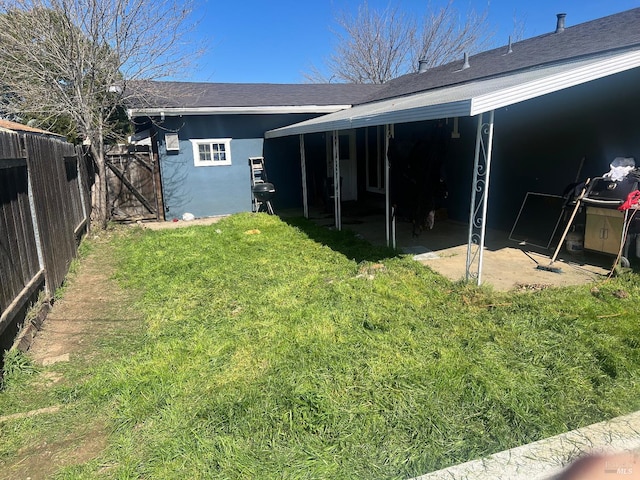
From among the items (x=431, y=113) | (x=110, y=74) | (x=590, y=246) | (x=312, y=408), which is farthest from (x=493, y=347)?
(x=110, y=74)

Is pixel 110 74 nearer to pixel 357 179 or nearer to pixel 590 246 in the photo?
pixel 357 179

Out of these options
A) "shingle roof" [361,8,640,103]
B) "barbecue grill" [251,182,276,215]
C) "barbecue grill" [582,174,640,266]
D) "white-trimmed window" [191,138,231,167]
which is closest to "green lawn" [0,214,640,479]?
"barbecue grill" [582,174,640,266]

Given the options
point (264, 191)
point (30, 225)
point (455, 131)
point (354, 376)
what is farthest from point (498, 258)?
point (264, 191)

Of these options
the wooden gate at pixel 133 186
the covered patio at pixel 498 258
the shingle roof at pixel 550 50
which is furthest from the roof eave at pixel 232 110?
the covered patio at pixel 498 258

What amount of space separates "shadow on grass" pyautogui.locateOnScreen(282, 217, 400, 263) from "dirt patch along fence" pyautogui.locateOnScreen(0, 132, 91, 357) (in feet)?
12.8

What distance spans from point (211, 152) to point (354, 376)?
9.09m

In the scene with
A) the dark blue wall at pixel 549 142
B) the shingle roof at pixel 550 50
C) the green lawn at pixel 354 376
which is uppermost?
the shingle roof at pixel 550 50

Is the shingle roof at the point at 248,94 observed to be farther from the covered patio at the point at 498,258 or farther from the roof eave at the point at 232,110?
the covered patio at the point at 498,258

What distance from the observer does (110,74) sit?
873cm

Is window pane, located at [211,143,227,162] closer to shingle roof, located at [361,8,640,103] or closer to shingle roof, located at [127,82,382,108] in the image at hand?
shingle roof, located at [127,82,382,108]

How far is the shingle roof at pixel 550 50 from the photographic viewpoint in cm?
629

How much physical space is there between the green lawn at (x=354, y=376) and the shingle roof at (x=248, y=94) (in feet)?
21.2

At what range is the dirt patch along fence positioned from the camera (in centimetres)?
355

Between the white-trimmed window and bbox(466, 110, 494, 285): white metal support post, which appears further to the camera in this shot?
the white-trimmed window
